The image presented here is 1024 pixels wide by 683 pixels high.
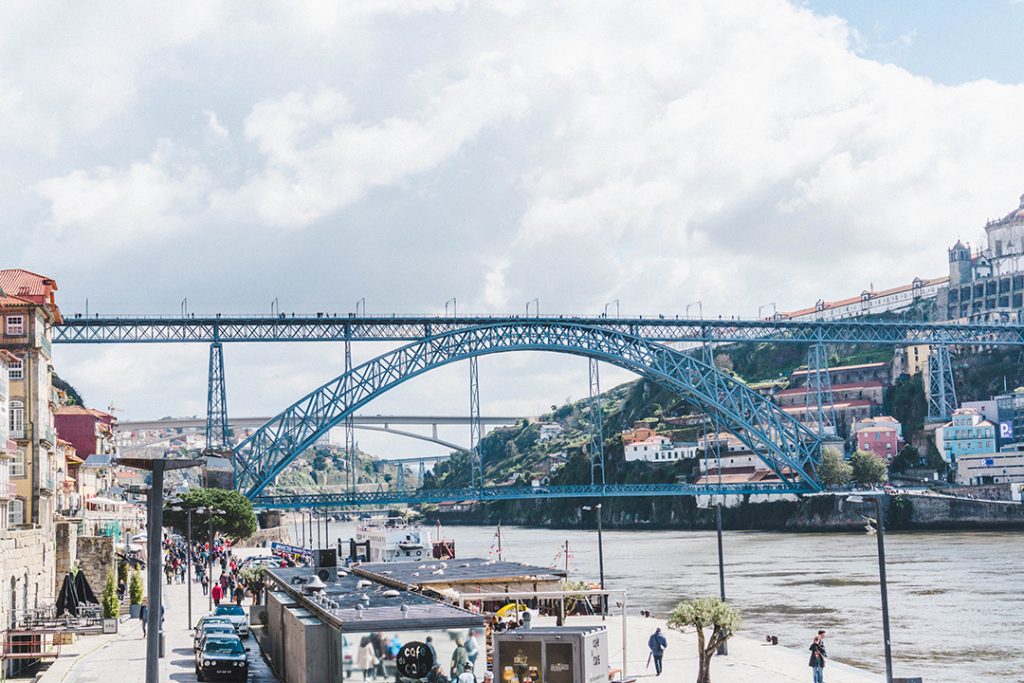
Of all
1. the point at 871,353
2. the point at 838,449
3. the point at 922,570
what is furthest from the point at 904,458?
Answer: the point at 922,570

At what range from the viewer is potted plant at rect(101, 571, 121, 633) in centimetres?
2800

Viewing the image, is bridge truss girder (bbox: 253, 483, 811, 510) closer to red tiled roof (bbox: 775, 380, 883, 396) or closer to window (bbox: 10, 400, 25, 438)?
red tiled roof (bbox: 775, 380, 883, 396)

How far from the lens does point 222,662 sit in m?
20.1

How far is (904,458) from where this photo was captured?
90.2 meters

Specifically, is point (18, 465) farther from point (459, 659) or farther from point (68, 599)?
point (459, 659)

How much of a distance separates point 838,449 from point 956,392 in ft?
73.6

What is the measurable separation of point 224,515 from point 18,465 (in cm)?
3014

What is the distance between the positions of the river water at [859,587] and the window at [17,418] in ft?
57.1

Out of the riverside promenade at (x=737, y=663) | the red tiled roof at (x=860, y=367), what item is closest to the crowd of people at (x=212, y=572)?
the riverside promenade at (x=737, y=663)

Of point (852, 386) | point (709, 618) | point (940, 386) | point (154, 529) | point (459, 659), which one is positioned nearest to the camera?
point (154, 529)

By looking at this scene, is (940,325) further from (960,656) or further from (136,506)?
(960,656)

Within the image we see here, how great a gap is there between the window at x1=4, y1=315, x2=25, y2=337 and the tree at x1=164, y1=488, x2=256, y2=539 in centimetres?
2692

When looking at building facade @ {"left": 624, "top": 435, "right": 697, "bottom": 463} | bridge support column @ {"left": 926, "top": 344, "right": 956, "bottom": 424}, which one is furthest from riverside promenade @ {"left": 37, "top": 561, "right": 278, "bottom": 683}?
building facade @ {"left": 624, "top": 435, "right": 697, "bottom": 463}

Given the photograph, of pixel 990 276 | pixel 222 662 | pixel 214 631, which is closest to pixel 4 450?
pixel 214 631
